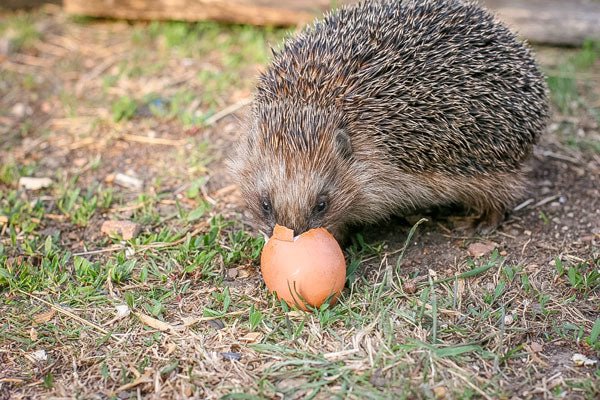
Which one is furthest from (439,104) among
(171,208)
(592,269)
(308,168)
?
(171,208)

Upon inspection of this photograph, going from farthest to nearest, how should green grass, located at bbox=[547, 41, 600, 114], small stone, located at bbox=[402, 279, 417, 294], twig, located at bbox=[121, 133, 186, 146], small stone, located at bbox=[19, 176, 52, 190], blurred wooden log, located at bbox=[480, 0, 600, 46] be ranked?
blurred wooden log, located at bbox=[480, 0, 600, 46], green grass, located at bbox=[547, 41, 600, 114], twig, located at bbox=[121, 133, 186, 146], small stone, located at bbox=[19, 176, 52, 190], small stone, located at bbox=[402, 279, 417, 294]

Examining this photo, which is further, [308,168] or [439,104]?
[439,104]

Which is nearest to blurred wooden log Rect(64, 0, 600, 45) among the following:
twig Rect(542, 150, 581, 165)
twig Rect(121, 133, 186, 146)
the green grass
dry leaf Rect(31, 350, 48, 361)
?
the green grass

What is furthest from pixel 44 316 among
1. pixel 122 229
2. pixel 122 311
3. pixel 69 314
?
pixel 122 229

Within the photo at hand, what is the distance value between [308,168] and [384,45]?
1.11 meters

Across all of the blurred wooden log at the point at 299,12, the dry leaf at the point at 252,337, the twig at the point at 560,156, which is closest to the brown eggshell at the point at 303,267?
the dry leaf at the point at 252,337

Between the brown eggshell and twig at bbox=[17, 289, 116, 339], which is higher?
the brown eggshell

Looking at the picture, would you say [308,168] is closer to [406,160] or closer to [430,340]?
[406,160]

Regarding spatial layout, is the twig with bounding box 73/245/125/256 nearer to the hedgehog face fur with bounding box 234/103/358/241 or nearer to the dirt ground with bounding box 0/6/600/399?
the dirt ground with bounding box 0/6/600/399

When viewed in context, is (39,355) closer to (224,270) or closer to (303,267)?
(224,270)

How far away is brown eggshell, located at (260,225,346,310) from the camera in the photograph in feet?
14.3

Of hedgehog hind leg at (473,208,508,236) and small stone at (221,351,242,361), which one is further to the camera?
hedgehog hind leg at (473,208,508,236)

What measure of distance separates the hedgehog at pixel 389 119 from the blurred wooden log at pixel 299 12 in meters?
2.34

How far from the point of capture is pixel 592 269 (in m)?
4.94
